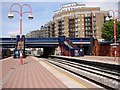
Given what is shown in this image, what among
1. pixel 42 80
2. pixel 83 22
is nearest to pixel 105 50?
pixel 42 80

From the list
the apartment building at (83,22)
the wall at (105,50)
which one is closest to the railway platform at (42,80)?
the wall at (105,50)

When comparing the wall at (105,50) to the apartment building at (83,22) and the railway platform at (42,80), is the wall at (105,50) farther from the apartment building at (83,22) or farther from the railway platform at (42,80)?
the apartment building at (83,22)

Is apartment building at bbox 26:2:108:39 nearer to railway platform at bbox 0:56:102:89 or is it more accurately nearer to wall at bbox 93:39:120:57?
wall at bbox 93:39:120:57

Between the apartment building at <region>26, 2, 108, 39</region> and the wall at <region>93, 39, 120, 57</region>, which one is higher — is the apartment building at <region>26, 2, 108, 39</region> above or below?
above

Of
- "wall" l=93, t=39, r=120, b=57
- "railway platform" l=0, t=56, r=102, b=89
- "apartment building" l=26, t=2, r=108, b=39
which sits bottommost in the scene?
"railway platform" l=0, t=56, r=102, b=89

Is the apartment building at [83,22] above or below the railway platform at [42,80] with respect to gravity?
above

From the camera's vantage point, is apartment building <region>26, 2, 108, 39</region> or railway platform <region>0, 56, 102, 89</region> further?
apartment building <region>26, 2, 108, 39</region>

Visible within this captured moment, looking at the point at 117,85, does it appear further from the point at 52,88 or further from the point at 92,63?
the point at 92,63

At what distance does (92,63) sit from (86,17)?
6286 cm

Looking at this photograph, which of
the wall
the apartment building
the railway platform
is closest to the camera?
the railway platform

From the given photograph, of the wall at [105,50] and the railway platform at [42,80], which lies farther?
the wall at [105,50]

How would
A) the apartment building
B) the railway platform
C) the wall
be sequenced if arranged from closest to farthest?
the railway platform, the wall, the apartment building

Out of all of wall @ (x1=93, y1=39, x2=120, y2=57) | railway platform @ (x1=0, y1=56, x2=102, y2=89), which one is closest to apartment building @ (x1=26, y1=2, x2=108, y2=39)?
wall @ (x1=93, y1=39, x2=120, y2=57)

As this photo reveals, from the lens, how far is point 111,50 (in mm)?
32969
